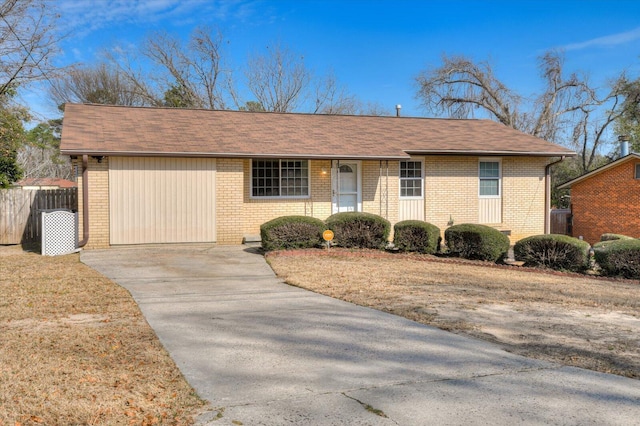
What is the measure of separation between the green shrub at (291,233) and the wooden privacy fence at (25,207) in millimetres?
6601

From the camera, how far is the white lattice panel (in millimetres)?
12641

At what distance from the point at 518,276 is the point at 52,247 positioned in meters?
10.9

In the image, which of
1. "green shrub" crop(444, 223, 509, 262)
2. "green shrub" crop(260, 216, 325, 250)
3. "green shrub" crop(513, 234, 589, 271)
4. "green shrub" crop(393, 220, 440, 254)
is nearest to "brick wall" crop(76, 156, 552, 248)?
"green shrub" crop(260, 216, 325, 250)

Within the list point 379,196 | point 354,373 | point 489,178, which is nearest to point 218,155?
point 379,196

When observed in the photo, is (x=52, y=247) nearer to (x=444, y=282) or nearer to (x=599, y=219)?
(x=444, y=282)

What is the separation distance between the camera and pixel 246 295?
323 inches

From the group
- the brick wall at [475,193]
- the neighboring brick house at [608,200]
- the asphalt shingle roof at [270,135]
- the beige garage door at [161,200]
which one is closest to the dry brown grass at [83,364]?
the beige garage door at [161,200]

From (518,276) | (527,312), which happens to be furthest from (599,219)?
(527,312)

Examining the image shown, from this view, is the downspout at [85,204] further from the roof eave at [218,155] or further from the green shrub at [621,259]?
the green shrub at [621,259]

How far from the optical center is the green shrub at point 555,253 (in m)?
12.5

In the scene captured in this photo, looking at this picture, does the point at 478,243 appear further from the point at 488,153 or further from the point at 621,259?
the point at 488,153

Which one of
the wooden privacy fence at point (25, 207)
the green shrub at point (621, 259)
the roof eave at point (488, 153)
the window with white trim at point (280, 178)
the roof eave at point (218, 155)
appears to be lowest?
the green shrub at point (621, 259)

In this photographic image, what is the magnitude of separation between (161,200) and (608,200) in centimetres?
1936

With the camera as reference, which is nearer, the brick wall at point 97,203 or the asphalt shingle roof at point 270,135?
the brick wall at point 97,203
